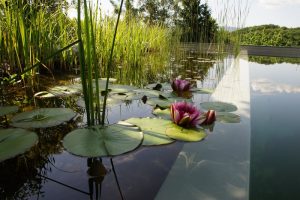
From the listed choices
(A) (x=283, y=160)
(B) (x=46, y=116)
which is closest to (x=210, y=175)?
(A) (x=283, y=160)

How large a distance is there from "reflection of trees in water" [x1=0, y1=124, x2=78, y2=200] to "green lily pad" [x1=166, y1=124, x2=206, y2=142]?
0.43 meters

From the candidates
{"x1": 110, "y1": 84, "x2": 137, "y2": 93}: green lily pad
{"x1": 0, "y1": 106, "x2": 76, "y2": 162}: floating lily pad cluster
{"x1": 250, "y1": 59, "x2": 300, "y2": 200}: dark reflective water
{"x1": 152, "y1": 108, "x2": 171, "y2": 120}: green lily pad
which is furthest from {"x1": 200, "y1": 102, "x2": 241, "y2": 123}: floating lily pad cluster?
{"x1": 0, "y1": 106, "x2": 76, "y2": 162}: floating lily pad cluster

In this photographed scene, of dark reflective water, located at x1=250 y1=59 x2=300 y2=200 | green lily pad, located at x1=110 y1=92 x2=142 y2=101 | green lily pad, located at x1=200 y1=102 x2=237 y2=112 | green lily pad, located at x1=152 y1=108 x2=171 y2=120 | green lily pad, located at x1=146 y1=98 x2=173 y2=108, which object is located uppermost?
green lily pad, located at x1=110 y1=92 x2=142 y2=101

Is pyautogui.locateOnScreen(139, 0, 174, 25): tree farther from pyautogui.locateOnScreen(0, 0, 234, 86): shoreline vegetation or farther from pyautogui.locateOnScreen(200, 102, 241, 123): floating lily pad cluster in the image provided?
pyautogui.locateOnScreen(200, 102, 241, 123): floating lily pad cluster

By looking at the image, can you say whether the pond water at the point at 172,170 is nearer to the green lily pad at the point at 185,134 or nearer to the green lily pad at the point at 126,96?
the green lily pad at the point at 185,134

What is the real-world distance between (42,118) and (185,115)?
2.05ft

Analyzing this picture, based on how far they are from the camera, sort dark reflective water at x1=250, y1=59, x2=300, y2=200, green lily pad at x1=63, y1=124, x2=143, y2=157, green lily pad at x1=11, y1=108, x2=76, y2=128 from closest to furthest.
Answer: dark reflective water at x1=250, y1=59, x2=300, y2=200 < green lily pad at x1=63, y1=124, x2=143, y2=157 < green lily pad at x1=11, y1=108, x2=76, y2=128

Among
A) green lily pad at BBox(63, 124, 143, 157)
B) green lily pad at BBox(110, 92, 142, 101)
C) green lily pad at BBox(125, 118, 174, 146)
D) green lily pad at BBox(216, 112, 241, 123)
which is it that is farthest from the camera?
green lily pad at BBox(110, 92, 142, 101)

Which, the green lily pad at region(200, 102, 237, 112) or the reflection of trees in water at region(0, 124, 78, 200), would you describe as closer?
the reflection of trees in water at region(0, 124, 78, 200)

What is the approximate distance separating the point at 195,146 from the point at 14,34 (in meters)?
1.59

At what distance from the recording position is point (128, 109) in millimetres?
1453

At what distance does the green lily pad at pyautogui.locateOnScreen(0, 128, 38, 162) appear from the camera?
2.75 feet

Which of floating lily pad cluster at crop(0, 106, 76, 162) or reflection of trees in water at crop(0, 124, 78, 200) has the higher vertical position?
floating lily pad cluster at crop(0, 106, 76, 162)

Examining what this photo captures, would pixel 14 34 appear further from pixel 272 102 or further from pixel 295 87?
pixel 295 87
